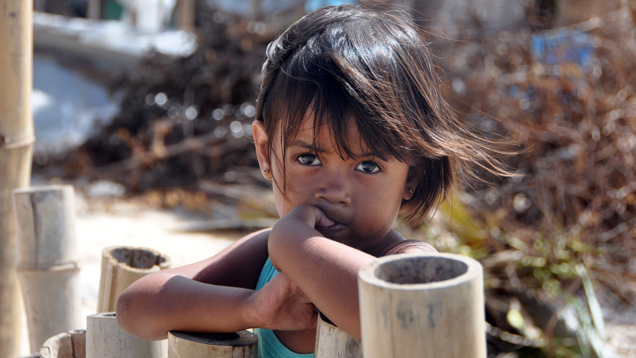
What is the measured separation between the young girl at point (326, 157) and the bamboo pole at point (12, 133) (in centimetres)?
104

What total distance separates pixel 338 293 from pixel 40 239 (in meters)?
1.30

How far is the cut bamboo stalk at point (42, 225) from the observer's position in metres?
1.75

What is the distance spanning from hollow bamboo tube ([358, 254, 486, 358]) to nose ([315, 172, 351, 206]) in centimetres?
49

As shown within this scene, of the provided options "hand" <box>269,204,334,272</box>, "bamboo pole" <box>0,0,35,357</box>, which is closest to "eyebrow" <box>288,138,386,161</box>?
"hand" <box>269,204,334,272</box>

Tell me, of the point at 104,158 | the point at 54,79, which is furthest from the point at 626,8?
the point at 54,79

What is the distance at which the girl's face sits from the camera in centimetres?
117

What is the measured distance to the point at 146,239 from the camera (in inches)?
179

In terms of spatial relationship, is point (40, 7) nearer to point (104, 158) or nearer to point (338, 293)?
point (104, 158)

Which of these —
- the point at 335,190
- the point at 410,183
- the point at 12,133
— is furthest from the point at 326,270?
the point at 12,133

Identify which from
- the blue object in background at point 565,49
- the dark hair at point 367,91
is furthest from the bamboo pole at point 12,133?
the blue object in background at point 565,49

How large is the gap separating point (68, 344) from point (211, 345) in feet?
2.04

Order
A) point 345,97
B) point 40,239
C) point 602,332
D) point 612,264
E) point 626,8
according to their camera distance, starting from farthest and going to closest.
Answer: point 626,8 → point 612,264 → point 602,332 → point 40,239 → point 345,97

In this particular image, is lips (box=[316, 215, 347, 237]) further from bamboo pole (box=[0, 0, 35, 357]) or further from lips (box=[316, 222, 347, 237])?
bamboo pole (box=[0, 0, 35, 357])

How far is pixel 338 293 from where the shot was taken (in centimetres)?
86
